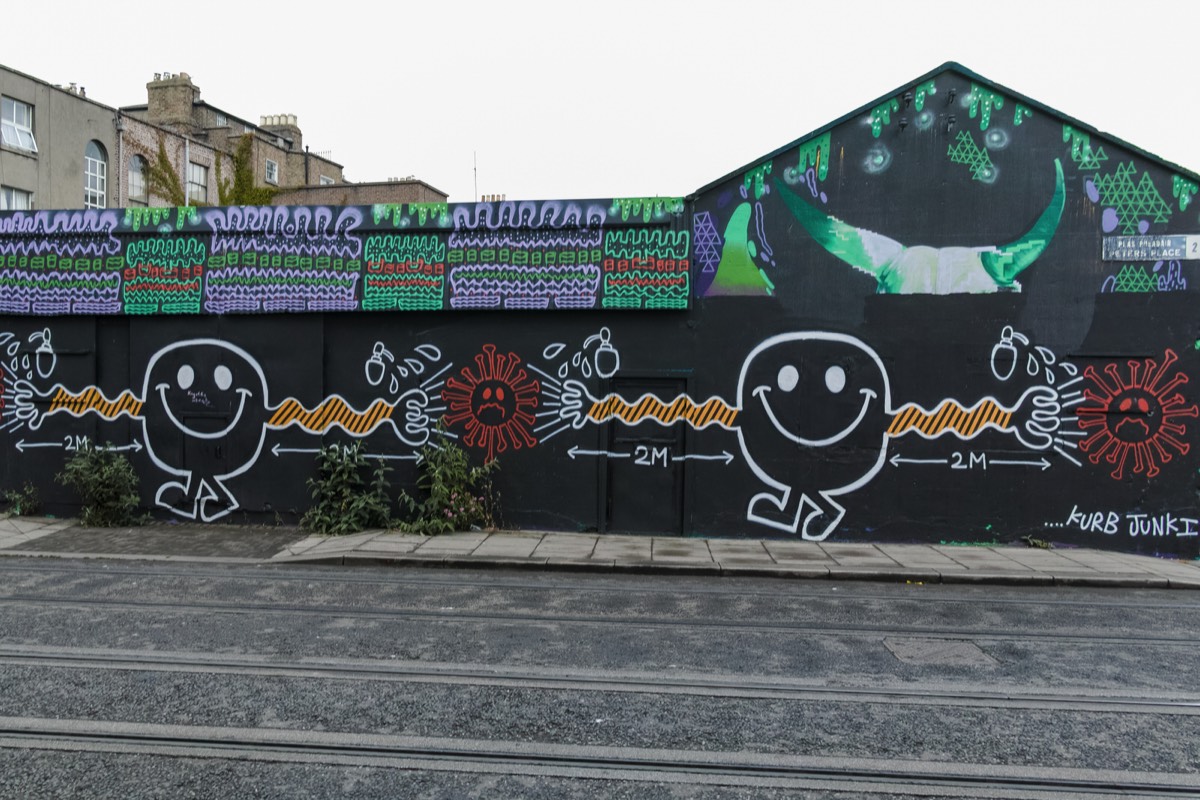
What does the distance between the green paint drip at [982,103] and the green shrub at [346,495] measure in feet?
29.8

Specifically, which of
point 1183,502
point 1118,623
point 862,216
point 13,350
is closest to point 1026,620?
point 1118,623

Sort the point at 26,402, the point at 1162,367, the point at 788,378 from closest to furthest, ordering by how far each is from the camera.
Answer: the point at 1162,367 → the point at 788,378 → the point at 26,402

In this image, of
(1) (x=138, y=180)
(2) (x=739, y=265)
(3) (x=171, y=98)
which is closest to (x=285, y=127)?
(3) (x=171, y=98)

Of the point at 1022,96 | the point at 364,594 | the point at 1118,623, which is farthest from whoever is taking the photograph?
the point at 1022,96

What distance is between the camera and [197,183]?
140 ft

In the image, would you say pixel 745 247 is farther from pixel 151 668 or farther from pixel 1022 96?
pixel 151 668

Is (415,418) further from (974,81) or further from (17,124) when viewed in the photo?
(17,124)

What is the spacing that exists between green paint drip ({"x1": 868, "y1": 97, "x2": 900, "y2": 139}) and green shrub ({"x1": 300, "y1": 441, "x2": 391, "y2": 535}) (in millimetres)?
7940

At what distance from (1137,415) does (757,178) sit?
5.75 m

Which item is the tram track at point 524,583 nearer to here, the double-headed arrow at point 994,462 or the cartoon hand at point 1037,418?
the double-headed arrow at point 994,462

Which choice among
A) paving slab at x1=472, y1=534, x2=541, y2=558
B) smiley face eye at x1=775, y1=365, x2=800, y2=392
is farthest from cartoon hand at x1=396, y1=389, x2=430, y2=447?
smiley face eye at x1=775, y1=365, x2=800, y2=392

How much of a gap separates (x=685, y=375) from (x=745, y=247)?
6.14ft

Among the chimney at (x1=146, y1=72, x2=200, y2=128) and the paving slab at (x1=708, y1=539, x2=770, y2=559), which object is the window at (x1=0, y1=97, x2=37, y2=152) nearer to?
the chimney at (x1=146, y1=72, x2=200, y2=128)

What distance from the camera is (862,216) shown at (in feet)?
37.2
